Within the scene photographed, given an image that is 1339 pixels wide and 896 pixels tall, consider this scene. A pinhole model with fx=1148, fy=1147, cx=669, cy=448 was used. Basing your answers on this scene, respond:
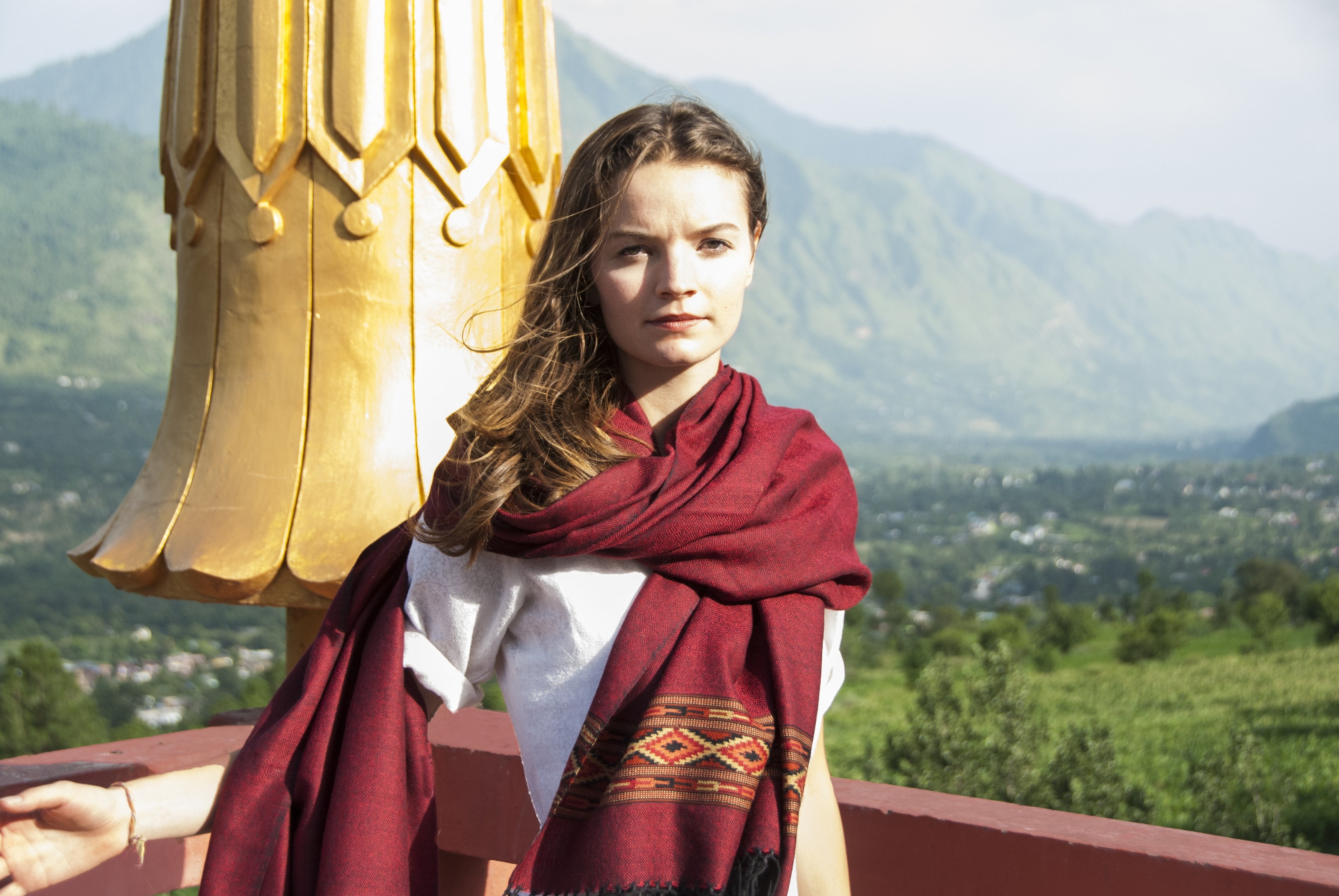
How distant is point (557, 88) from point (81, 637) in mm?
15496

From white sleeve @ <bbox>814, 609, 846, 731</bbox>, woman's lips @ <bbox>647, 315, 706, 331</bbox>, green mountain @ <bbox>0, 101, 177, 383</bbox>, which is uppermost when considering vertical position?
green mountain @ <bbox>0, 101, 177, 383</bbox>

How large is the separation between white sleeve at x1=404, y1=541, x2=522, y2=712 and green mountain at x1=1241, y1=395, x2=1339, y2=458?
90.4 feet

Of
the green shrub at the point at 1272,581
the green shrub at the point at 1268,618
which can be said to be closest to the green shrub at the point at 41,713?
the green shrub at the point at 1268,618

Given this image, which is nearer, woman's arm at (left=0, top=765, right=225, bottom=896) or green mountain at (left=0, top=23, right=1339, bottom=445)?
woman's arm at (left=0, top=765, right=225, bottom=896)

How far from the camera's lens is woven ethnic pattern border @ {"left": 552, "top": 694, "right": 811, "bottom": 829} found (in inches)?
45.5

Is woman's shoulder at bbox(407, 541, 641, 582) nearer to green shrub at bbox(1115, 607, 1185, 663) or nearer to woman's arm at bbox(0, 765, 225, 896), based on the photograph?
woman's arm at bbox(0, 765, 225, 896)

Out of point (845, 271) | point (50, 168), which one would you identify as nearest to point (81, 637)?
point (50, 168)

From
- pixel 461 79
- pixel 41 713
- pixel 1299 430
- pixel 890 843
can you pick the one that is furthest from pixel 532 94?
pixel 1299 430

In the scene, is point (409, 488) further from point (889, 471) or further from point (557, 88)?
point (889, 471)

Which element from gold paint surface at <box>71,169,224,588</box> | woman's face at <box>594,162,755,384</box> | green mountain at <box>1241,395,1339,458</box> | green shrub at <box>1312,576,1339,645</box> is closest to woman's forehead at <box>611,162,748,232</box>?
woman's face at <box>594,162,755,384</box>

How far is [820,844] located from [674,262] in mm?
655

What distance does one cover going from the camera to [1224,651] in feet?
11.4

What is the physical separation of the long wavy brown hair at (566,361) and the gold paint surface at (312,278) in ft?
0.69

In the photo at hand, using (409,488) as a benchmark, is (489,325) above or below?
above
